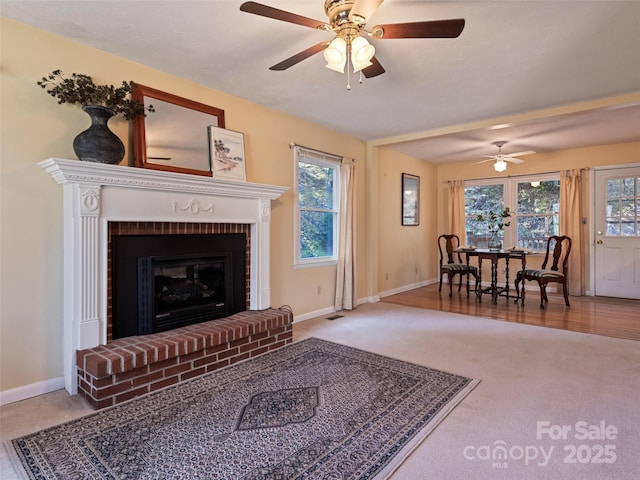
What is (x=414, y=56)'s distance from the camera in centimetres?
271

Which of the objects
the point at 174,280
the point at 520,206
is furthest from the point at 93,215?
the point at 520,206

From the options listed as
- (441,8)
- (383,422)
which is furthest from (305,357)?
(441,8)

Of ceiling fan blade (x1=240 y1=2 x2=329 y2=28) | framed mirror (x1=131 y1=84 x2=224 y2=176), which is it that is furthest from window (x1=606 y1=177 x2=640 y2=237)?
framed mirror (x1=131 y1=84 x2=224 y2=176)

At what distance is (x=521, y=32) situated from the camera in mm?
2373

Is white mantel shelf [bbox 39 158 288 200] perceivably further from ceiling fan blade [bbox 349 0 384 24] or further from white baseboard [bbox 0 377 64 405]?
ceiling fan blade [bbox 349 0 384 24]

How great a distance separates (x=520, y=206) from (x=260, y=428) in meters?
6.23

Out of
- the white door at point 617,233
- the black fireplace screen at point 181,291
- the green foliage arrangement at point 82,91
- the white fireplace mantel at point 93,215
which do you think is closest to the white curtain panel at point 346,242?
the black fireplace screen at point 181,291

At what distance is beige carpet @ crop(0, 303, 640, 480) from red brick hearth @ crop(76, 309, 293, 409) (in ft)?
0.68

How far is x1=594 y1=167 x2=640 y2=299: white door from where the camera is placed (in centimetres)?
549

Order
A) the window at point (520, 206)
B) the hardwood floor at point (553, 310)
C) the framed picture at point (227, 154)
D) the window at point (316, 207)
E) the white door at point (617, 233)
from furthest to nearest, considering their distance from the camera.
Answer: the window at point (520, 206) → the white door at point (617, 233) → the window at point (316, 207) → the hardwood floor at point (553, 310) → the framed picture at point (227, 154)

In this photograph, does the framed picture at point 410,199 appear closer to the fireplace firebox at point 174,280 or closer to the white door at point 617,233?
the white door at point 617,233

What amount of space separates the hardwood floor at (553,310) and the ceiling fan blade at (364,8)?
12.4ft

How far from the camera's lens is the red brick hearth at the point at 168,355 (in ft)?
7.25

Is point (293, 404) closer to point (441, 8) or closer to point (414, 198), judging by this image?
point (441, 8)
